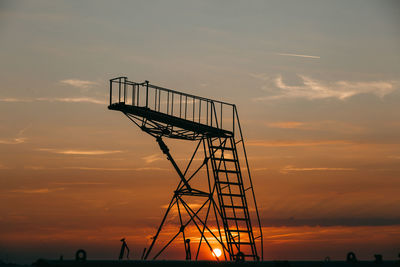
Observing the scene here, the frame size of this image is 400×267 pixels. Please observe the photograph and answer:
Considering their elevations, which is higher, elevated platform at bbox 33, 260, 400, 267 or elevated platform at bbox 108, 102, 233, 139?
elevated platform at bbox 108, 102, 233, 139

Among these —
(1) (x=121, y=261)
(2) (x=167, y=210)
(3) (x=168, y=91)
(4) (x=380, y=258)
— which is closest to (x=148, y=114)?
(3) (x=168, y=91)

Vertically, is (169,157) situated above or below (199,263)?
above

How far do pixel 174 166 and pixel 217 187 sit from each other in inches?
150

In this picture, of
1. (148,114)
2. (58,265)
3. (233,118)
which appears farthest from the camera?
(233,118)

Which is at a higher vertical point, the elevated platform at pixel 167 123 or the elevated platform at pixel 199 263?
the elevated platform at pixel 167 123

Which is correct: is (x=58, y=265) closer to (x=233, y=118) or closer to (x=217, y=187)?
(x=217, y=187)

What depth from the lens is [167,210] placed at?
1989 inches

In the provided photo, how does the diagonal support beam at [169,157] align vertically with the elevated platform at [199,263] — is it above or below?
above

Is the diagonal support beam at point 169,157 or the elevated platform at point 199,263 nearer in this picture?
the elevated platform at point 199,263

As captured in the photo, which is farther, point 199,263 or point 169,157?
point 169,157

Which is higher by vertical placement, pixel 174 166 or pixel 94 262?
pixel 174 166

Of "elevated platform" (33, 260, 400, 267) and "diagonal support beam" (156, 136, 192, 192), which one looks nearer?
"elevated platform" (33, 260, 400, 267)

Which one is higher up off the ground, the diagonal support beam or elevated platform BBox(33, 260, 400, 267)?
the diagonal support beam

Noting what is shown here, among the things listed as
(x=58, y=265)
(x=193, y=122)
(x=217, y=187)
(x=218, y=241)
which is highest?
(x=193, y=122)
